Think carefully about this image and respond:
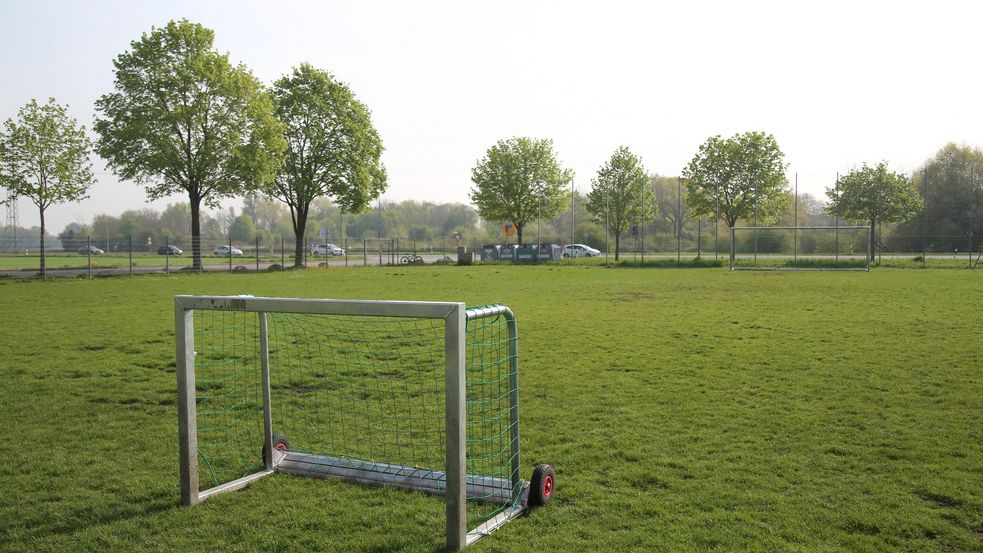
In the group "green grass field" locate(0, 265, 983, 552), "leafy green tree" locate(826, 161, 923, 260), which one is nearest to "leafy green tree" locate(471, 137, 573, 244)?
"leafy green tree" locate(826, 161, 923, 260)

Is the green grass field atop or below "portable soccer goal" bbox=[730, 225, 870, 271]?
below

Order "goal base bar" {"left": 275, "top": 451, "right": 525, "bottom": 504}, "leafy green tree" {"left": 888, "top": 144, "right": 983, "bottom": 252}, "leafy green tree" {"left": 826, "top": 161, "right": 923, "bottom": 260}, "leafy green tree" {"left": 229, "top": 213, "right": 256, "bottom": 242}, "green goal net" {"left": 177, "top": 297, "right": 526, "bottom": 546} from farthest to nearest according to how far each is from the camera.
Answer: "leafy green tree" {"left": 229, "top": 213, "right": 256, "bottom": 242}, "leafy green tree" {"left": 888, "top": 144, "right": 983, "bottom": 252}, "leafy green tree" {"left": 826, "top": 161, "right": 923, "bottom": 260}, "goal base bar" {"left": 275, "top": 451, "right": 525, "bottom": 504}, "green goal net" {"left": 177, "top": 297, "right": 526, "bottom": 546}

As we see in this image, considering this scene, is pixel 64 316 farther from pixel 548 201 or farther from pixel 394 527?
pixel 548 201

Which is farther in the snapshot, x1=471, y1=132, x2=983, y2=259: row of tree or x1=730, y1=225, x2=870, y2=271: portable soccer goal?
x1=471, y1=132, x2=983, y2=259: row of tree

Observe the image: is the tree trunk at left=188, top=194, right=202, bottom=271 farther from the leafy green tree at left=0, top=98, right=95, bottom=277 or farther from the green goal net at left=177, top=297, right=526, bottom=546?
the green goal net at left=177, top=297, right=526, bottom=546

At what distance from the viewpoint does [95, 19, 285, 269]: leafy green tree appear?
107 ft

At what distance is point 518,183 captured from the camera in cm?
5416

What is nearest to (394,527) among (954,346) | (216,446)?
(216,446)

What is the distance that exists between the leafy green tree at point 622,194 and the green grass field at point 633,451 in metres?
39.7

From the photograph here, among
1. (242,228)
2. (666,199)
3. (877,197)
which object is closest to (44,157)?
(877,197)

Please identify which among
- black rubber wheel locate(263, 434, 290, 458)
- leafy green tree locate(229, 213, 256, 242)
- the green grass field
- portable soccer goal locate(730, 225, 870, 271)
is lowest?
the green grass field

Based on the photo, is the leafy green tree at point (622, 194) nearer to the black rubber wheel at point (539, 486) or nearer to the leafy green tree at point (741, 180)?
the leafy green tree at point (741, 180)

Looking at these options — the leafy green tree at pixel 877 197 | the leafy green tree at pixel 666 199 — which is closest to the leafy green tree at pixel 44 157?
the leafy green tree at pixel 877 197

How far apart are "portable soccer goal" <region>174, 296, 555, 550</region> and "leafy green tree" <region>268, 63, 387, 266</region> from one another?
31.8m
